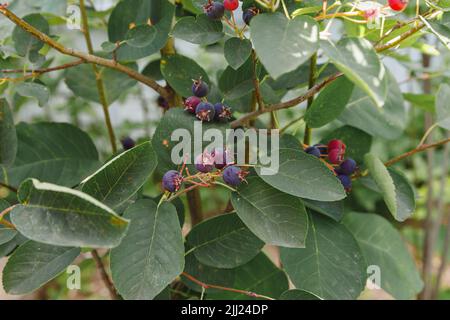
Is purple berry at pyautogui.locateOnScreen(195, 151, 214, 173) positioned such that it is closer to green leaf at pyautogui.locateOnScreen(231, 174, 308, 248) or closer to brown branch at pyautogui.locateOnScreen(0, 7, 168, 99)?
green leaf at pyautogui.locateOnScreen(231, 174, 308, 248)

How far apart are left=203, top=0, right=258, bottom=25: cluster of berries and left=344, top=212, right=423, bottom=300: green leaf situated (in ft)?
1.48

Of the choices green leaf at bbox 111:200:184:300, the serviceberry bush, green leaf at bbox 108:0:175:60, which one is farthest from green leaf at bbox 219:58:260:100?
green leaf at bbox 111:200:184:300

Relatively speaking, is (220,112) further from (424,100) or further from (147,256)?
(424,100)

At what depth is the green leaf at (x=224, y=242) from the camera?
681 millimetres

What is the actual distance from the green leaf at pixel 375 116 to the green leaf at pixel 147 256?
40 cm

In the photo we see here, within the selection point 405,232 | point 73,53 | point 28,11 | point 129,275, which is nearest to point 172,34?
point 73,53

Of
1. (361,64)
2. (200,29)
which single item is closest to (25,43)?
(200,29)

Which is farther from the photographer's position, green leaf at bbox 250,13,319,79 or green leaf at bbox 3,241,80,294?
green leaf at bbox 3,241,80,294

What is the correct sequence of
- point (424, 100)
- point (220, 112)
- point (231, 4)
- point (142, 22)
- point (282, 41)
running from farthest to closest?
1. point (424, 100)
2. point (142, 22)
3. point (220, 112)
4. point (231, 4)
5. point (282, 41)

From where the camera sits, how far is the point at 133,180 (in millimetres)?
565

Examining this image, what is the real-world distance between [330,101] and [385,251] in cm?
32

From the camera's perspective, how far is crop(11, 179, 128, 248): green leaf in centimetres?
45

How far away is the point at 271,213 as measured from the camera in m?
0.58
